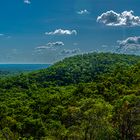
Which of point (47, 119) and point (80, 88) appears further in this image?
point (80, 88)

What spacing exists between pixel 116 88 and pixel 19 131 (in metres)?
29.2

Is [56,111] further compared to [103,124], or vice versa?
[56,111]

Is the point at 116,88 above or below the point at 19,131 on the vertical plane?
above

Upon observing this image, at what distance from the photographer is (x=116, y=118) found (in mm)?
57594

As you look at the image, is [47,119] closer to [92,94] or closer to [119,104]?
[92,94]

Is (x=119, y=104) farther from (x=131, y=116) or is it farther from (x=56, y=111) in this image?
(x=56, y=111)

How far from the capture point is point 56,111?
9588 cm

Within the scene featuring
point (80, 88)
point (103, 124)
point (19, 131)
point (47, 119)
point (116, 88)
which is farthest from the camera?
point (80, 88)

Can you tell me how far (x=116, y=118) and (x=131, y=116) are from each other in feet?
10.5

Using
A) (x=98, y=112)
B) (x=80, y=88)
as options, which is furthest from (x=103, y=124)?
(x=80, y=88)

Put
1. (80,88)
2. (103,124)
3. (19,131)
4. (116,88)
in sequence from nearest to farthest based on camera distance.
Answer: (103,124) < (19,131) < (116,88) < (80,88)

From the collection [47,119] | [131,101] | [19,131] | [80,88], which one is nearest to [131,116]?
[131,101]

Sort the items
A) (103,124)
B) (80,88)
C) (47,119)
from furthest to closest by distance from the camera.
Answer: (80,88) < (47,119) < (103,124)

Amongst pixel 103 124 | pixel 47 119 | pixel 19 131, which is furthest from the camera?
pixel 47 119
